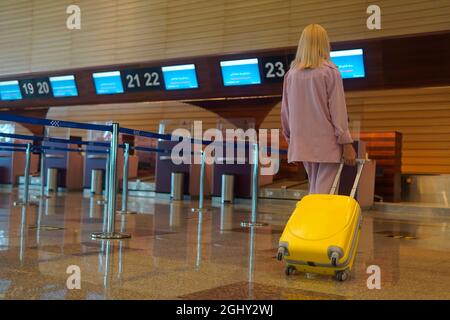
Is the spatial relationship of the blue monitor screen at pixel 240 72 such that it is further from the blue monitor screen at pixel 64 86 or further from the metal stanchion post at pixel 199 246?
the metal stanchion post at pixel 199 246

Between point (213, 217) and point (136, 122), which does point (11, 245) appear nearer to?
point (213, 217)

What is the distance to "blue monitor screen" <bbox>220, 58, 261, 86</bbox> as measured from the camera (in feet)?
31.4

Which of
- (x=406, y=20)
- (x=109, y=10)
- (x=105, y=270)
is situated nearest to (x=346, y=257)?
(x=105, y=270)

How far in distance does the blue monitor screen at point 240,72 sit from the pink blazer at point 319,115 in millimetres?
6825

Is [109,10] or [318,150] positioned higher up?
[109,10]

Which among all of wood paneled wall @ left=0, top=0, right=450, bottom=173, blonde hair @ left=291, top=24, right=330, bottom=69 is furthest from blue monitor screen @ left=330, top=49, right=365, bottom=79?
blonde hair @ left=291, top=24, right=330, bottom=69

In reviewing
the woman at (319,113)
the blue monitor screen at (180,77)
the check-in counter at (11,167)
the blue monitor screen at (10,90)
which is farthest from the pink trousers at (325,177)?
the blue monitor screen at (10,90)

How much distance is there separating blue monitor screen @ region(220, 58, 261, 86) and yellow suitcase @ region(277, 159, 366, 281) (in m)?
7.23

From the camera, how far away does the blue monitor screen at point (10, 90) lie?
1309cm

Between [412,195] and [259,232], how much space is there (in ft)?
16.3

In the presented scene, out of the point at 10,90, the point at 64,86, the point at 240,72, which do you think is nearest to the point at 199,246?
the point at 240,72

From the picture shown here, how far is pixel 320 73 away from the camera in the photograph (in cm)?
274

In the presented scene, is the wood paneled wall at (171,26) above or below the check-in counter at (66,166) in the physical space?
above
